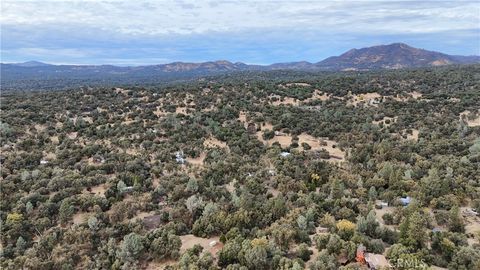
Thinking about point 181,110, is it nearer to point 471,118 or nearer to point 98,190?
point 98,190

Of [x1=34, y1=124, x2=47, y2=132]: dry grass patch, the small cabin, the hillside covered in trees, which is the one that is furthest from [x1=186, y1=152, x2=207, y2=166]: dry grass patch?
[x1=34, y1=124, x2=47, y2=132]: dry grass patch

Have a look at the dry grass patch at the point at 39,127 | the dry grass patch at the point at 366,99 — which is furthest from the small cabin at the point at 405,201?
the dry grass patch at the point at 39,127

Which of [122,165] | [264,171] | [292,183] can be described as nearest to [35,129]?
[122,165]

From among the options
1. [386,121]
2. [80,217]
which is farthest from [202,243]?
[386,121]

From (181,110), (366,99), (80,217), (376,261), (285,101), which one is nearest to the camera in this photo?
(376,261)

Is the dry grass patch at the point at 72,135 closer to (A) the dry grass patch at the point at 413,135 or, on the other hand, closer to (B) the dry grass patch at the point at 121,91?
(B) the dry grass patch at the point at 121,91

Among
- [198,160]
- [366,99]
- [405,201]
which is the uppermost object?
[366,99]

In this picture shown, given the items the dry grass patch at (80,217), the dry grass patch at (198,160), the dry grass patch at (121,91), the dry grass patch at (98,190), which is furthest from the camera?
the dry grass patch at (121,91)

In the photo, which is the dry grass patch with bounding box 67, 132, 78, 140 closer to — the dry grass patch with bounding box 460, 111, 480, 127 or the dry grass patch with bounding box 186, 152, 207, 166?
the dry grass patch with bounding box 186, 152, 207, 166
